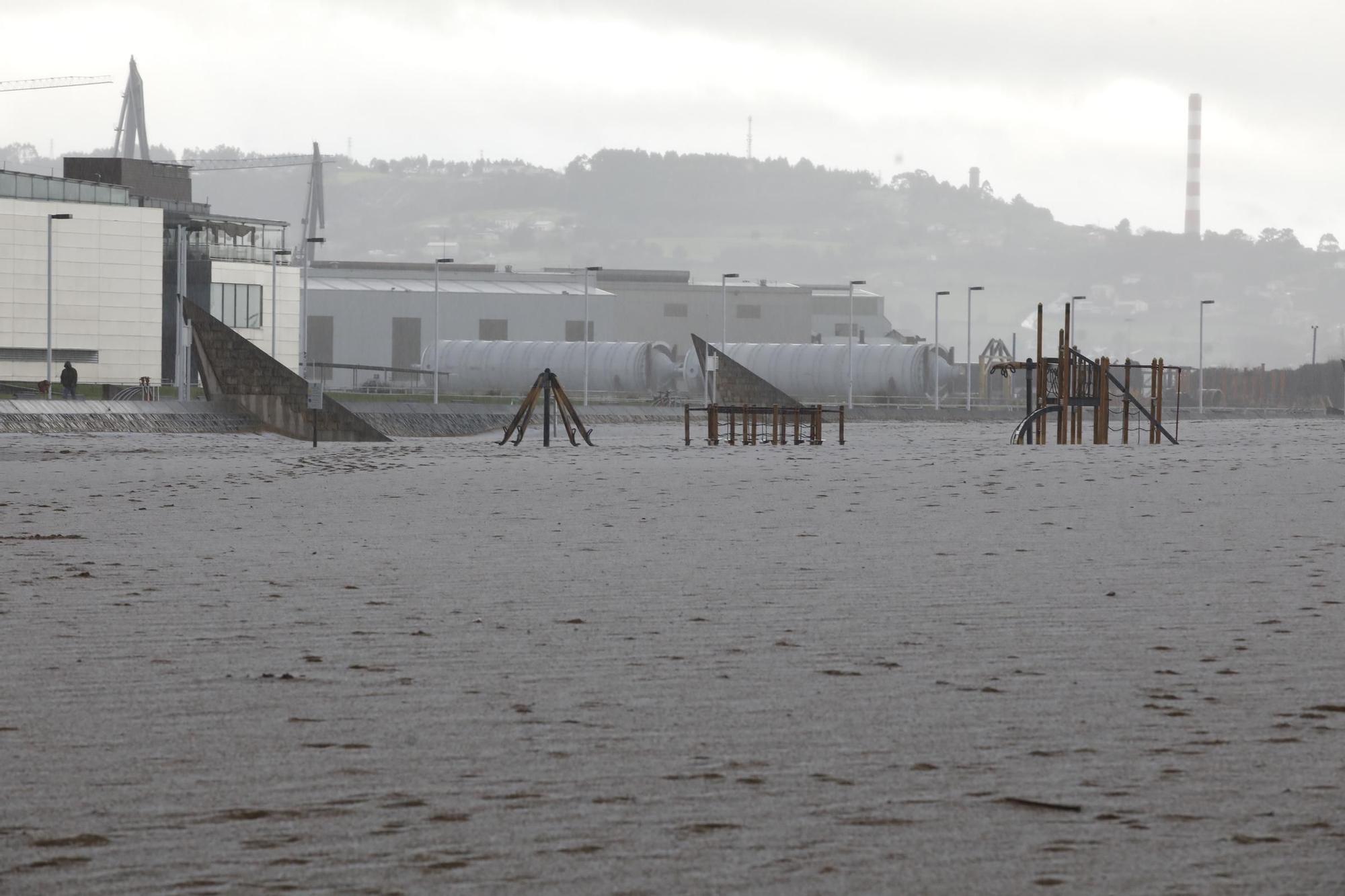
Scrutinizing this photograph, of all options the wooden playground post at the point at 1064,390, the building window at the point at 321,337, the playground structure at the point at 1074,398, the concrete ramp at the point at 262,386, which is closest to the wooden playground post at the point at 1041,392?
the playground structure at the point at 1074,398

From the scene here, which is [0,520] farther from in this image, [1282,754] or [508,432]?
[508,432]

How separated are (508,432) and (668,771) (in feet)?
109

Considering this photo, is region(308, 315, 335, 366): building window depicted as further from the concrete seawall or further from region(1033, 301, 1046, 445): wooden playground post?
region(1033, 301, 1046, 445): wooden playground post

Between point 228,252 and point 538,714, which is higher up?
point 228,252

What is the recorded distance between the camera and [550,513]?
58.6ft

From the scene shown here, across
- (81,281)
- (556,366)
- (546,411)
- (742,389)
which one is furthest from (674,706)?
(556,366)

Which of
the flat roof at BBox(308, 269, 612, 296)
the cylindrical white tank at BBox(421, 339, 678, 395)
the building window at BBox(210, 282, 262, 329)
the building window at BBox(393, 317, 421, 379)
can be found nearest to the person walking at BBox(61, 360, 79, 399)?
the cylindrical white tank at BBox(421, 339, 678, 395)

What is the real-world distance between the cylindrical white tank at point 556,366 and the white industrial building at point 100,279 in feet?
28.6

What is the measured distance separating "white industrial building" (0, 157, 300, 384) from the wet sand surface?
193 feet

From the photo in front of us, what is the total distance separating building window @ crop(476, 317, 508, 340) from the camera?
102000 millimetres

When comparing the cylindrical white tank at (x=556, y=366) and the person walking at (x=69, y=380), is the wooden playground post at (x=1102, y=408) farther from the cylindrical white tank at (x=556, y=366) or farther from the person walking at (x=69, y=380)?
the cylindrical white tank at (x=556, y=366)

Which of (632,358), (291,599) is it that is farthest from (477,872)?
(632,358)

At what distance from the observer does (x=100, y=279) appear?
7669 centimetres

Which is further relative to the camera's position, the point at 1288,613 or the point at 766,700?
the point at 1288,613
